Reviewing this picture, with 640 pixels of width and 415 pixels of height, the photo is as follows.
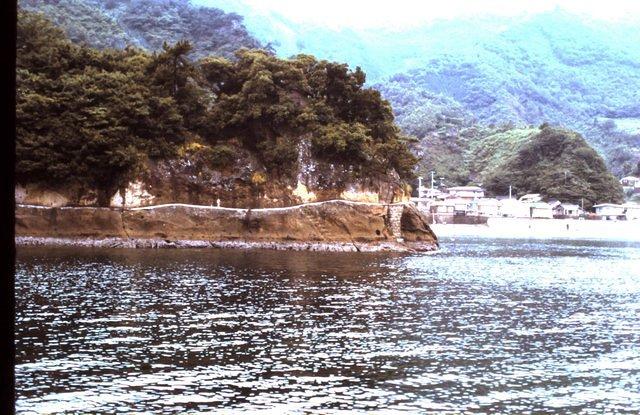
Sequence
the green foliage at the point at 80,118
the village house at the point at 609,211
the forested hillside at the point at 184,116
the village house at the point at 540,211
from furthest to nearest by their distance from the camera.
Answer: the village house at the point at 609,211
the village house at the point at 540,211
the forested hillside at the point at 184,116
the green foliage at the point at 80,118

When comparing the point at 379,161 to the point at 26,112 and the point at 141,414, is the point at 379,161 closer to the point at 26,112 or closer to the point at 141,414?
the point at 26,112

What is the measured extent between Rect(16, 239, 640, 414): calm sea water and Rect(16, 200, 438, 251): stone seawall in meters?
21.5

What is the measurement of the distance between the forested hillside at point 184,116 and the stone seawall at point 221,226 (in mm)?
3425

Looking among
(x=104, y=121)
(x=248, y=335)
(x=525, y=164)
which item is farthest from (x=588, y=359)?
(x=525, y=164)

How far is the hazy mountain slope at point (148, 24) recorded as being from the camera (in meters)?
125

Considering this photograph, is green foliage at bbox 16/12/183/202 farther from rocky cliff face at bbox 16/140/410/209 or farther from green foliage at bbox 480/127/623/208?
green foliage at bbox 480/127/623/208

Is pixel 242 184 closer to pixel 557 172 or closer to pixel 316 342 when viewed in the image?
pixel 316 342

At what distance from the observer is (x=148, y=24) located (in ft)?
493

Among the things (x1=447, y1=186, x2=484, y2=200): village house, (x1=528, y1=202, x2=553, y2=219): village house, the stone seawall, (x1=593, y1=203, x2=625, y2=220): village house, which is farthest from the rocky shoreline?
(x1=593, y1=203, x2=625, y2=220): village house

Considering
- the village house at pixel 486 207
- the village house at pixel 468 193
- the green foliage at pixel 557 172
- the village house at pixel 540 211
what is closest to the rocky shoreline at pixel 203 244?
the village house at pixel 540 211

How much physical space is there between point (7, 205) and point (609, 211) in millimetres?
159061

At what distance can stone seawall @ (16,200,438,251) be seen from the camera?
62.7 metres

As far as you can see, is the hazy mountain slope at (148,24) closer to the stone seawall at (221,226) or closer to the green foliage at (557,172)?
the stone seawall at (221,226)

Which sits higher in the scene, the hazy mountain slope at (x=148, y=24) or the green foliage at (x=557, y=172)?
the hazy mountain slope at (x=148, y=24)
